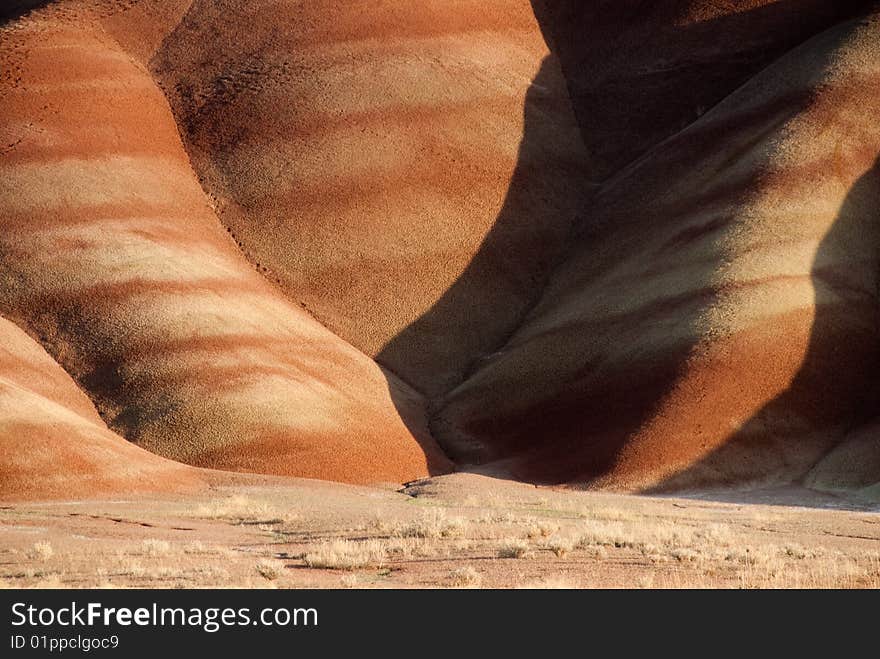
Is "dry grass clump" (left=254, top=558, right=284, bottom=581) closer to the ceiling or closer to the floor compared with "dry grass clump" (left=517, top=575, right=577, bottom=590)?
closer to the floor

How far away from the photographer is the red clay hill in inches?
1964

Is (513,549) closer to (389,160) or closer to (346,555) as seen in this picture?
(346,555)

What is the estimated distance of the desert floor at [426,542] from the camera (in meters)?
23.3

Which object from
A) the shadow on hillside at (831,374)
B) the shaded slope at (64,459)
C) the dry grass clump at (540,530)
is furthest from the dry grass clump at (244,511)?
the shadow on hillside at (831,374)

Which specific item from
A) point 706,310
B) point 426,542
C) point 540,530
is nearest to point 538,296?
point 706,310

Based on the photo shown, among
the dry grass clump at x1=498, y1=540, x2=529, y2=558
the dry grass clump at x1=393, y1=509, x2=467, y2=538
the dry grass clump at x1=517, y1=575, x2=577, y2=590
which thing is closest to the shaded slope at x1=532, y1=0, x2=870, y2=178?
the dry grass clump at x1=393, y1=509, x2=467, y2=538

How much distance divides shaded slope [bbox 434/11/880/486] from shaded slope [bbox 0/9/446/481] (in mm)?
4632

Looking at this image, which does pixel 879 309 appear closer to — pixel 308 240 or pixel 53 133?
pixel 308 240

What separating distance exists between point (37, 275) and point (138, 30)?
21.9 meters

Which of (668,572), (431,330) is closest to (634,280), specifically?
(431,330)

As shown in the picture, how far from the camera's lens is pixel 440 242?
2547 inches

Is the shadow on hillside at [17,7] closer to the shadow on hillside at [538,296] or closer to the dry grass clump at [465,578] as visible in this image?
the shadow on hillside at [538,296]

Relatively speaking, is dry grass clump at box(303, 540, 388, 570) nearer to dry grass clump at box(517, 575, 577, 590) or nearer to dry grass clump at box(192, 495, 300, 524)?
dry grass clump at box(517, 575, 577, 590)

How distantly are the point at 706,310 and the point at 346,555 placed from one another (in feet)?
102
